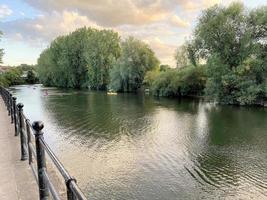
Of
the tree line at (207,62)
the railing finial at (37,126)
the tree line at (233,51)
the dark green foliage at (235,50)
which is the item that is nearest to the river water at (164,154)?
the railing finial at (37,126)

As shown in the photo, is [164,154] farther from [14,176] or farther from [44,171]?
[44,171]

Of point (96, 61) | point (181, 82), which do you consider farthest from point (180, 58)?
point (96, 61)

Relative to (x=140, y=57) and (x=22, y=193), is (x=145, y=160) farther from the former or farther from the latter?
(x=140, y=57)

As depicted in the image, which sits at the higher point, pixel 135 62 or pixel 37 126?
pixel 135 62

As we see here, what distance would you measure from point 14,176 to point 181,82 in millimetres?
39926

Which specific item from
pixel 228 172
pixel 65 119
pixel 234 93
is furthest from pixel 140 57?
pixel 228 172

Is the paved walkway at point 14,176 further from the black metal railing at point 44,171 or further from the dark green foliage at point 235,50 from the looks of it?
the dark green foliage at point 235,50

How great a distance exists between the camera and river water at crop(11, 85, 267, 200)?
10.8m

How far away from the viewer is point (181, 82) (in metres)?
43.5

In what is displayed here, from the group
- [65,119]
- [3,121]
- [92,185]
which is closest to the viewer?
[3,121]

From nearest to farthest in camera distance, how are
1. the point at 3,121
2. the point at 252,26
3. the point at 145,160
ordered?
the point at 3,121, the point at 145,160, the point at 252,26

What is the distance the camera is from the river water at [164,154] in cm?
1077

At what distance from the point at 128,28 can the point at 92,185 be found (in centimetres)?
5635

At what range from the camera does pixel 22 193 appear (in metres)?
4.03
